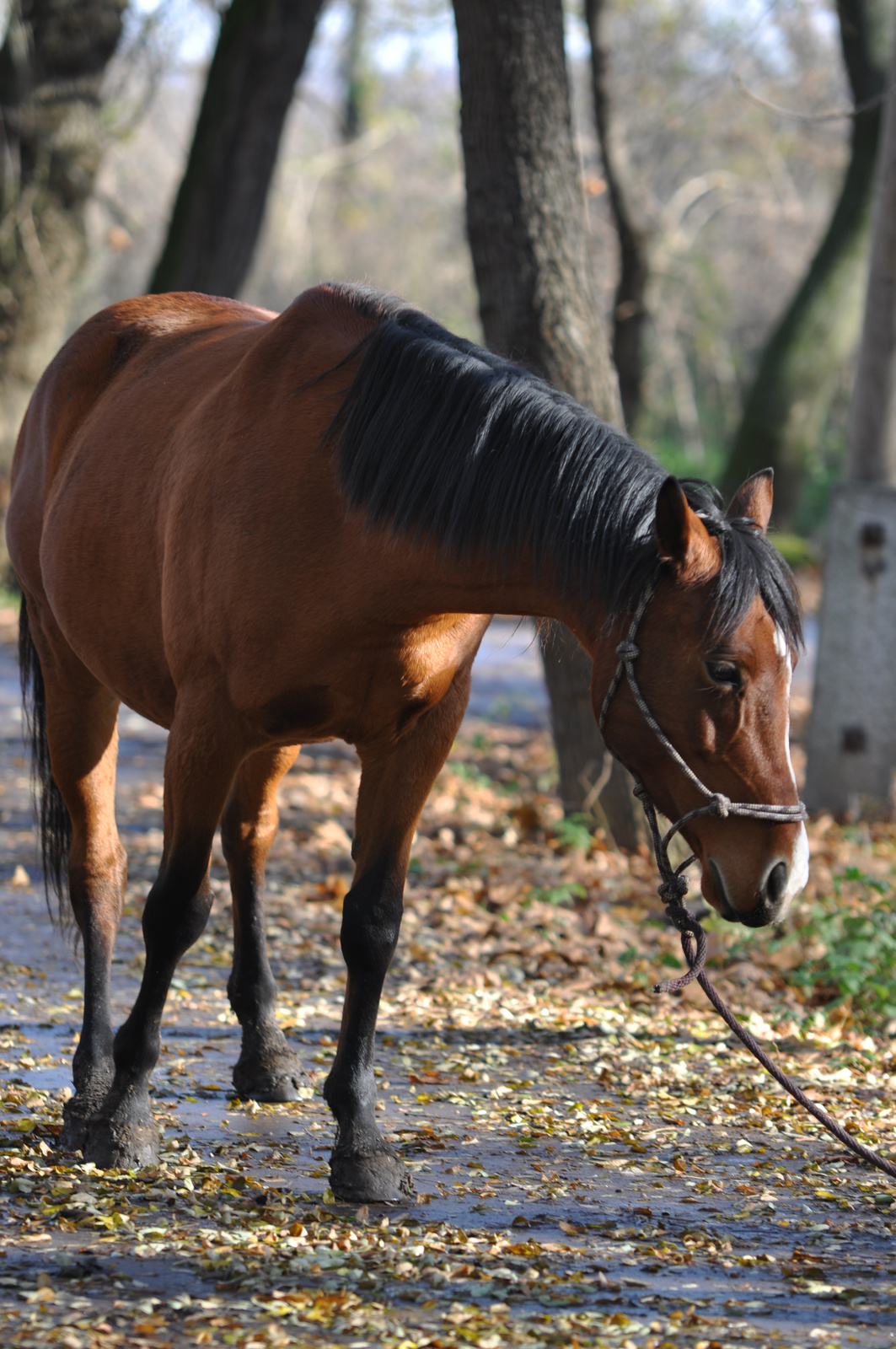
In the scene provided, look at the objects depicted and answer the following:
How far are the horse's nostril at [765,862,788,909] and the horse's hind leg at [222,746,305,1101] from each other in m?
1.82

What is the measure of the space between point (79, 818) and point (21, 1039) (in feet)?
2.64

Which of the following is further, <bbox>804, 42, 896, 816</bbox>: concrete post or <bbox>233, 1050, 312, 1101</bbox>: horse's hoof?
<bbox>804, 42, 896, 816</bbox>: concrete post

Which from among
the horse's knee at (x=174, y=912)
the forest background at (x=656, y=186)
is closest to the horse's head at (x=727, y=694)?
the horse's knee at (x=174, y=912)

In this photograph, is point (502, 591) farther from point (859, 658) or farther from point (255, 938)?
point (859, 658)

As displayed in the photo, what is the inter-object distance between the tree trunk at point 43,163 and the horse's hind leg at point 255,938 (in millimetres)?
10528

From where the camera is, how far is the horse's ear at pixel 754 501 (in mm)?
3129

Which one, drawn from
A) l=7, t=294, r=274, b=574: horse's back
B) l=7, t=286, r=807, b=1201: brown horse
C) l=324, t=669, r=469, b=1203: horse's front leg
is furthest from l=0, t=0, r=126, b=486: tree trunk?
l=324, t=669, r=469, b=1203: horse's front leg

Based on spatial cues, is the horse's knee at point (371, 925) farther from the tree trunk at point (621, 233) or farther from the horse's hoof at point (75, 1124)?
the tree trunk at point (621, 233)

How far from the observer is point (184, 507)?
3.36 meters

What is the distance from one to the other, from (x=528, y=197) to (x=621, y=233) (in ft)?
19.8

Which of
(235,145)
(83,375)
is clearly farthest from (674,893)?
(235,145)

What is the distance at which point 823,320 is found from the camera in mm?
13609

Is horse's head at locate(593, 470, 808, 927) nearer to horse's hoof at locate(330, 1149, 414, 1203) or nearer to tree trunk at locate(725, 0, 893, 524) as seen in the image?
horse's hoof at locate(330, 1149, 414, 1203)

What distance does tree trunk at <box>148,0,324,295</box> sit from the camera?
10750mm
